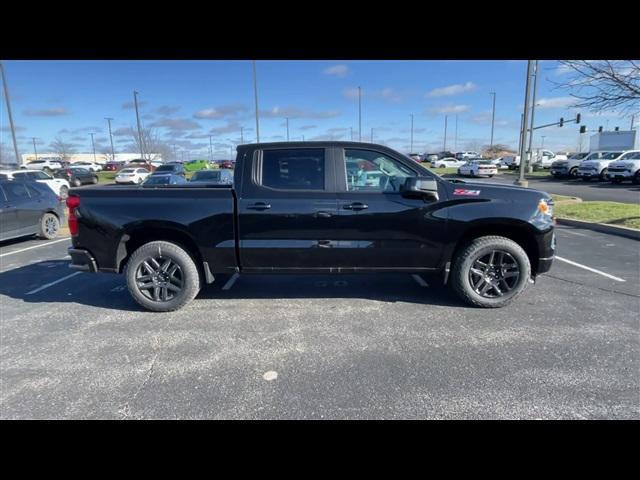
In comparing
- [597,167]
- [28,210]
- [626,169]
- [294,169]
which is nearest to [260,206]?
[294,169]

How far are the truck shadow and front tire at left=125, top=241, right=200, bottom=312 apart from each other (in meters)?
0.34

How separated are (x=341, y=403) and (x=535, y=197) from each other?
10.8 ft

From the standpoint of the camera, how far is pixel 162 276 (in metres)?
4.24

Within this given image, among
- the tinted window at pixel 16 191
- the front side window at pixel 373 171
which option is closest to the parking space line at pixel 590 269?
the front side window at pixel 373 171

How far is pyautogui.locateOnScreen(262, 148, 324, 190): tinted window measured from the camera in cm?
419

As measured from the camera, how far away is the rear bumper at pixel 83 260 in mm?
4238

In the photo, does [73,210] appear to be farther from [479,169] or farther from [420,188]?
[479,169]

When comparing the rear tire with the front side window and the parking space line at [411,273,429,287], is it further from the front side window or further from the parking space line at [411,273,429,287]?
the parking space line at [411,273,429,287]

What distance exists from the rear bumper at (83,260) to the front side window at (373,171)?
10.4 feet

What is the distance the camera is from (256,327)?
3.84 meters

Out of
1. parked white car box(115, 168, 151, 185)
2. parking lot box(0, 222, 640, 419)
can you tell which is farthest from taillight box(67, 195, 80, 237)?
parked white car box(115, 168, 151, 185)
